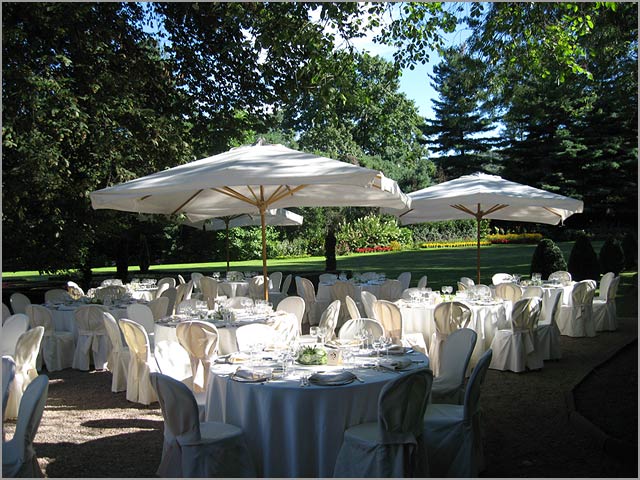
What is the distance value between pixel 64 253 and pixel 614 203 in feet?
97.9

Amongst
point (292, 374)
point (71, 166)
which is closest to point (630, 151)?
point (71, 166)

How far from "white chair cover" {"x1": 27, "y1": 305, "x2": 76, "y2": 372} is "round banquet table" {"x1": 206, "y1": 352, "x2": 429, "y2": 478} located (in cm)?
563

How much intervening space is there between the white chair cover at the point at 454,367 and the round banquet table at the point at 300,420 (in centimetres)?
127

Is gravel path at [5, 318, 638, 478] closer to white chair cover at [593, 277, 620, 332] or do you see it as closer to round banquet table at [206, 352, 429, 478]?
round banquet table at [206, 352, 429, 478]

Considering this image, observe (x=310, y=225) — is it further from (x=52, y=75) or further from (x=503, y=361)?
(x=503, y=361)

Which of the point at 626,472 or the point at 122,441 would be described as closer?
the point at 626,472

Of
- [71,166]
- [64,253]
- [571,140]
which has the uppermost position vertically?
[571,140]

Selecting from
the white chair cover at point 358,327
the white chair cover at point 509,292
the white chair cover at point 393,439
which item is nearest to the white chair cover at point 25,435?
the white chair cover at point 393,439

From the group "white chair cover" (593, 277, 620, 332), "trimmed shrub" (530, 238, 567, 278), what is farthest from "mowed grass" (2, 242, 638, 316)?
"white chair cover" (593, 277, 620, 332)

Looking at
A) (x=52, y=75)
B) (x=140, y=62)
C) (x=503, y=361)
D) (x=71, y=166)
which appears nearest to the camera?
(x=503, y=361)

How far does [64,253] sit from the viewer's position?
13.5 m

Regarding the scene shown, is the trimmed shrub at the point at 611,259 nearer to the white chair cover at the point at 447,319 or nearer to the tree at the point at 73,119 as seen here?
the white chair cover at the point at 447,319

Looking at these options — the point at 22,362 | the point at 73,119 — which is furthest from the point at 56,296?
the point at 22,362

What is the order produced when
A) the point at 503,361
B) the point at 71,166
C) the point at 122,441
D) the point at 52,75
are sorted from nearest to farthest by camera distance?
the point at 122,441 → the point at 503,361 → the point at 52,75 → the point at 71,166
